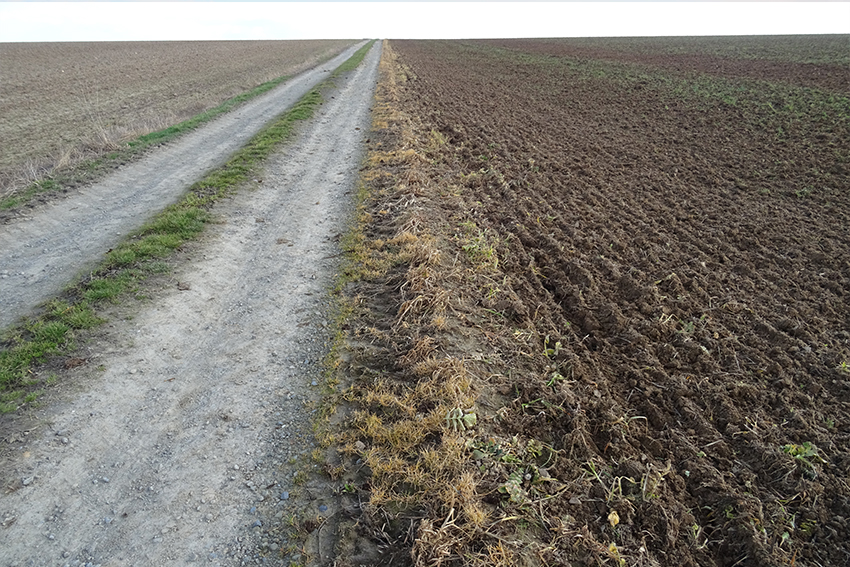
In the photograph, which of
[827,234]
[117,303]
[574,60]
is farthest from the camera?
[574,60]

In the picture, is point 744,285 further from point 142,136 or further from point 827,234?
point 142,136

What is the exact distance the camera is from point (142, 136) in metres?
16.8

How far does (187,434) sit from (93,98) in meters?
30.3

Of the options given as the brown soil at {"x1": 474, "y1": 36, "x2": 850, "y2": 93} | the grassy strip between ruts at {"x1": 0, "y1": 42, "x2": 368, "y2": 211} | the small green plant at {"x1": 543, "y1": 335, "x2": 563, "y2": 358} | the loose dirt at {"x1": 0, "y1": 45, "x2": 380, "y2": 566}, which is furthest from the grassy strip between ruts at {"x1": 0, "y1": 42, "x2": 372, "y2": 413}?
the brown soil at {"x1": 474, "y1": 36, "x2": 850, "y2": 93}

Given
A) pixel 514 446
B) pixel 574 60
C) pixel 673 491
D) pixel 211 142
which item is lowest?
pixel 673 491

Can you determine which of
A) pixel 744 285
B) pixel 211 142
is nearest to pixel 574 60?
pixel 211 142

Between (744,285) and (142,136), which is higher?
(142,136)

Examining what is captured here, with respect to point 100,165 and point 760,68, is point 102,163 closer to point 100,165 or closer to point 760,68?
point 100,165

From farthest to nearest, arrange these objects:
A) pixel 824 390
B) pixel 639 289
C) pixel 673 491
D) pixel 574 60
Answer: pixel 574 60 → pixel 639 289 → pixel 824 390 → pixel 673 491

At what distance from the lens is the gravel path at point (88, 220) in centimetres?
738

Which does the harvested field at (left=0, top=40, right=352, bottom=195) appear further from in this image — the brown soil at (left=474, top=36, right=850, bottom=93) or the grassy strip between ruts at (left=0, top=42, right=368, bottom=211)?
the brown soil at (left=474, top=36, right=850, bottom=93)

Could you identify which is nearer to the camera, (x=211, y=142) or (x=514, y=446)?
(x=514, y=446)

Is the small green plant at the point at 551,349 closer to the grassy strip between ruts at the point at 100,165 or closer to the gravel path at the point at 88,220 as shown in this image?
the gravel path at the point at 88,220

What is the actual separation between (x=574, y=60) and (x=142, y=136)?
42.3 m
